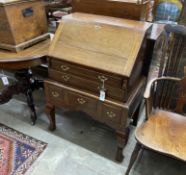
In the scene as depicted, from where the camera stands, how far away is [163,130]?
4.33 feet

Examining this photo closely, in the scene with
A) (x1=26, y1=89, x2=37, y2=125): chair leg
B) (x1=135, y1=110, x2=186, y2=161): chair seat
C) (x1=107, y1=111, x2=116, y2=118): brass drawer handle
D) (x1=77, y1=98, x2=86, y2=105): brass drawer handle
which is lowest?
(x1=26, y1=89, x2=37, y2=125): chair leg

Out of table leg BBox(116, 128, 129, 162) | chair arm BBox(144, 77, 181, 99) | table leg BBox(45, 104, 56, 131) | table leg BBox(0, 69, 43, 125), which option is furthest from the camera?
table leg BBox(0, 69, 43, 125)

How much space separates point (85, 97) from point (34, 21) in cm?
79

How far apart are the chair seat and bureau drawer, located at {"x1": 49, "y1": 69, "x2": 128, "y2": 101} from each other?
261 mm

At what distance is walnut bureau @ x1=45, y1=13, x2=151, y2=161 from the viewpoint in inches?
49.4

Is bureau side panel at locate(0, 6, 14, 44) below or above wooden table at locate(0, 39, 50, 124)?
above

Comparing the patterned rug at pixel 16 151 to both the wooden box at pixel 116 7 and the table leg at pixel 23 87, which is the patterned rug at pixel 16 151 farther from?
the wooden box at pixel 116 7

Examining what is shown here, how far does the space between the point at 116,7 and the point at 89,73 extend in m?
0.54

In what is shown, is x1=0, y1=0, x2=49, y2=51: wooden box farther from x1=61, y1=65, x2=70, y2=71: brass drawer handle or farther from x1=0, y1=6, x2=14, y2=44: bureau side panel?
x1=61, y1=65, x2=70, y2=71: brass drawer handle

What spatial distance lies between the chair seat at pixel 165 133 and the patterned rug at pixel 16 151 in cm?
91

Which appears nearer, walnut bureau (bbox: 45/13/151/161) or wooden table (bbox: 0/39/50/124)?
walnut bureau (bbox: 45/13/151/161)

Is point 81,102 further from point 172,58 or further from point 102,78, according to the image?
point 172,58

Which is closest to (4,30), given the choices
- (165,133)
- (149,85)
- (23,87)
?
(23,87)

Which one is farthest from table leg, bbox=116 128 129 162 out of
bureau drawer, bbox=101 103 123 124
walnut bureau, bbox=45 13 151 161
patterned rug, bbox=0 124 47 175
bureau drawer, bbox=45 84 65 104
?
patterned rug, bbox=0 124 47 175
